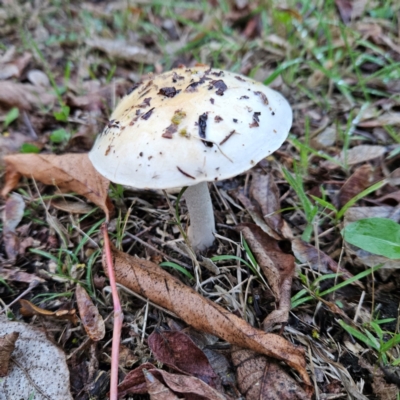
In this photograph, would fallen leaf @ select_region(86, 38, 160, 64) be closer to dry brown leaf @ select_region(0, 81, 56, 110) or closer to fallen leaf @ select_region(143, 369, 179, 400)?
dry brown leaf @ select_region(0, 81, 56, 110)

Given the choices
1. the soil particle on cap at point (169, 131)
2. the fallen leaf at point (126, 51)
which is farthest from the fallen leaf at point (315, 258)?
the fallen leaf at point (126, 51)

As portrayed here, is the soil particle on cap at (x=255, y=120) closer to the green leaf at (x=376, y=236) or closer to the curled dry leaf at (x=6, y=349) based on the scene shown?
the green leaf at (x=376, y=236)

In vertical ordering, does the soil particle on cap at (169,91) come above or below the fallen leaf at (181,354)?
above

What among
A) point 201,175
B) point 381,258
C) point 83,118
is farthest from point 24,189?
point 381,258

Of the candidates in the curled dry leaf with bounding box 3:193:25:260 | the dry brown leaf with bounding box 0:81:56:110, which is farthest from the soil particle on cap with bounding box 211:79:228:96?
the dry brown leaf with bounding box 0:81:56:110

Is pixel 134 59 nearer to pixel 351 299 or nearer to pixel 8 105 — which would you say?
pixel 8 105
